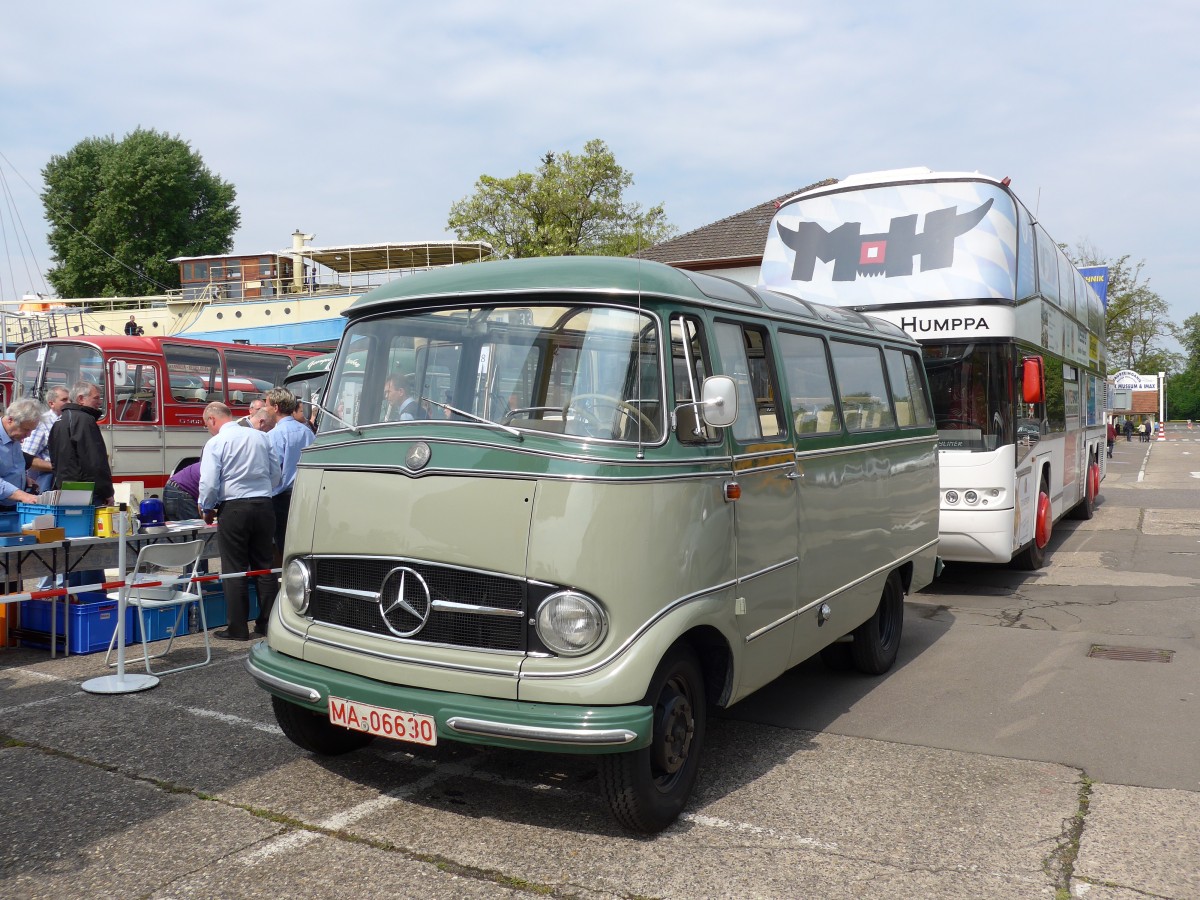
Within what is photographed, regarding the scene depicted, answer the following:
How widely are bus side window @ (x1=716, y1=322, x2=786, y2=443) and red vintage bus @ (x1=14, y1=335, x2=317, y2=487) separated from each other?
13.5 metres

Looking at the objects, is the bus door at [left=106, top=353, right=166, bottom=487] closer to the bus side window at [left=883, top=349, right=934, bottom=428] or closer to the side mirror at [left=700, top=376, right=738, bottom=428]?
the bus side window at [left=883, top=349, right=934, bottom=428]

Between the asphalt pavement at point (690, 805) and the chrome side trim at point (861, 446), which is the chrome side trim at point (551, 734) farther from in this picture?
the chrome side trim at point (861, 446)

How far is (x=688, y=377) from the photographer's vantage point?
185 inches

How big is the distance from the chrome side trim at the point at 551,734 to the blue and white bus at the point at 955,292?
7.13m

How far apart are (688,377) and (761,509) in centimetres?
91

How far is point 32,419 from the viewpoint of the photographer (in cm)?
855

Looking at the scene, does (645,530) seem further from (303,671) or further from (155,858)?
(155,858)

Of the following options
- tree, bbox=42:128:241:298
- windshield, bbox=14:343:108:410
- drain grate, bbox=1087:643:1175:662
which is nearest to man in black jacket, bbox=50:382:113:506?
windshield, bbox=14:343:108:410

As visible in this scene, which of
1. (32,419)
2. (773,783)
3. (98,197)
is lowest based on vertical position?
(773,783)

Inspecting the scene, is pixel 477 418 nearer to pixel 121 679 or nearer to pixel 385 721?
pixel 385 721

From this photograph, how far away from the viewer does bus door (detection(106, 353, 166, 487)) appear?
1630 cm

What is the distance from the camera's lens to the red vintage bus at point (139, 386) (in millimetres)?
16391

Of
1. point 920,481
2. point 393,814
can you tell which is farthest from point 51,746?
point 920,481

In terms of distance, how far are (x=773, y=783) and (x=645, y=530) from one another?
1.70 metres
